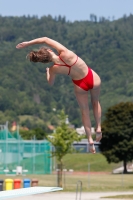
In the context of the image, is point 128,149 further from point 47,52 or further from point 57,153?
point 47,52

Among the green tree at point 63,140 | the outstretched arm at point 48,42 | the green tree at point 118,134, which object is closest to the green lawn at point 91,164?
the green tree at point 118,134

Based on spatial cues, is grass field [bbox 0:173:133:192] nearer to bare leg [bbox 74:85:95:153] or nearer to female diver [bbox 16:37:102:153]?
bare leg [bbox 74:85:95:153]

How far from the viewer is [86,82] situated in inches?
411

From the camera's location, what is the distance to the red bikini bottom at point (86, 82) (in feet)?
34.1

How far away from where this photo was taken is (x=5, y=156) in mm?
52281

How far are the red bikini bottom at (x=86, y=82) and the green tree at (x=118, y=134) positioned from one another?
55.5 meters

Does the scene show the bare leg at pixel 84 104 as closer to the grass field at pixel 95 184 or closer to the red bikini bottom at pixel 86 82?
the red bikini bottom at pixel 86 82

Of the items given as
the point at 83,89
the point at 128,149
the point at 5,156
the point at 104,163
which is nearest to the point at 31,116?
the point at 104,163

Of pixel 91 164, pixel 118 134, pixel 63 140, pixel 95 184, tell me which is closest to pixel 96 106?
pixel 63 140

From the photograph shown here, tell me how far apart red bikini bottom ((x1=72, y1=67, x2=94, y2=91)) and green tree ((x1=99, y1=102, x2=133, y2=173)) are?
55465 mm

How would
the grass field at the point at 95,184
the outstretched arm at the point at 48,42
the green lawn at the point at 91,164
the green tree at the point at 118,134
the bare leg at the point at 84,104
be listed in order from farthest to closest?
1. the green lawn at the point at 91,164
2. the green tree at the point at 118,134
3. the grass field at the point at 95,184
4. the bare leg at the point at 84,104
5. the outstretched arm at the point at 48,42

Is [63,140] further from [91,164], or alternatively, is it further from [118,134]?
[91,164]

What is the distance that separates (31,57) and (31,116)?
188 meters

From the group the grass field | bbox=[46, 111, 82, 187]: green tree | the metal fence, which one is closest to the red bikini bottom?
the grass field
